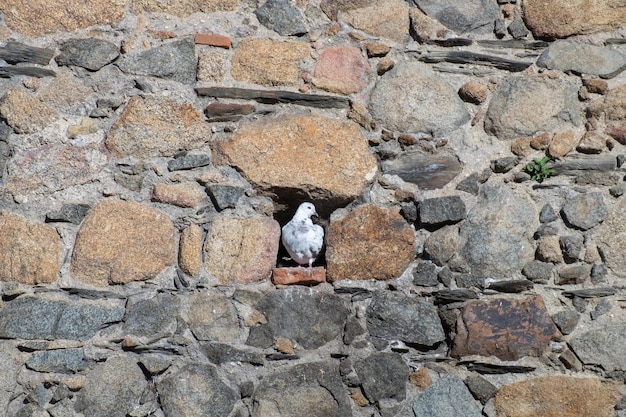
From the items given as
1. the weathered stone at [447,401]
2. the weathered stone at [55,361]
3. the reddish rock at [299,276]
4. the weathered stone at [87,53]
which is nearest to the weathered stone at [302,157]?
the reddish rock at [299,276]

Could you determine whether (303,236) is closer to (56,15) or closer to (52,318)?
(52,318)

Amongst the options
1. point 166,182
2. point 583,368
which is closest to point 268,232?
point 166,182

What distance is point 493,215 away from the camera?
2473mm

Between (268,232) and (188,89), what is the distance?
1.89ft

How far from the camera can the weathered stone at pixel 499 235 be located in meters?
2.45

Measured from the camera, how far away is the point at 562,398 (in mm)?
2393

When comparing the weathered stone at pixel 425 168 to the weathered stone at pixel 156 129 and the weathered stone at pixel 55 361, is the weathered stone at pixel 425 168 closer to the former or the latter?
the weathered stone at pixel 156 129

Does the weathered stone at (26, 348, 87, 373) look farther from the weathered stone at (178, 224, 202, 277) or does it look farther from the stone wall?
the weathered stone at (178, 224, 202, 277)

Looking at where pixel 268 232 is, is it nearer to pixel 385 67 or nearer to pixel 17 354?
Result: pixel 385 67

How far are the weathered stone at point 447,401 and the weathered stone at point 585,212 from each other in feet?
2.20

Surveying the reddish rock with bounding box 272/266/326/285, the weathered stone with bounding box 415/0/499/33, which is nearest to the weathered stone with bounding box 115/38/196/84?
the reddish rock with bounding box 272/266/326/285

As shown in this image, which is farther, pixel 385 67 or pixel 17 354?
pixel 385 67

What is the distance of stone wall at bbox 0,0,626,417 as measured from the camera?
2354 mm

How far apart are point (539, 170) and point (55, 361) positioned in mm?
1738
